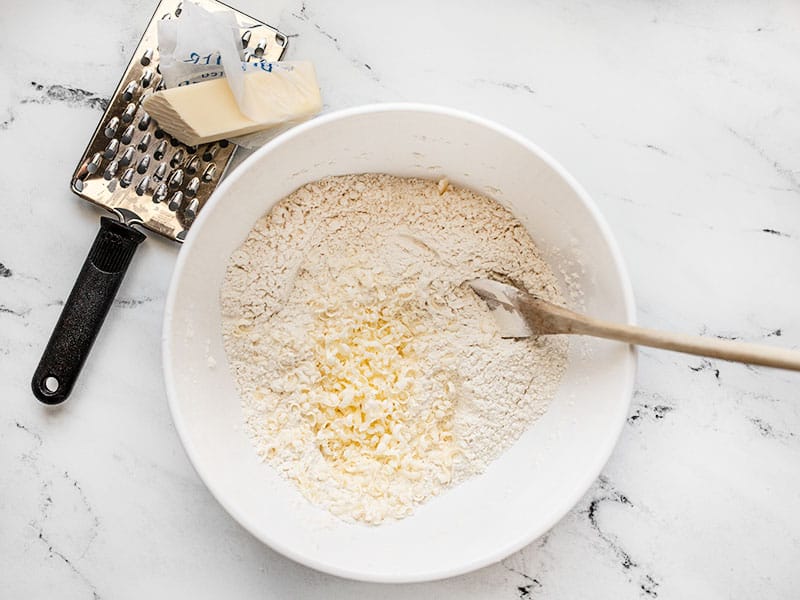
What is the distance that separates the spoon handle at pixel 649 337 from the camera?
95 centimetres

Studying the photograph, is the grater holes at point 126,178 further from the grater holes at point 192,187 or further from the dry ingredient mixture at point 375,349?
the dry ingredient mixture at point 375,349

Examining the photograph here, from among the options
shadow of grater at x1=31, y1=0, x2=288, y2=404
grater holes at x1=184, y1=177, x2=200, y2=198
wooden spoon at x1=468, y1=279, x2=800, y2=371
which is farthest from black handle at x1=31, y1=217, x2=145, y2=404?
wooden spoon at x1=468, y1=279, x2=800, y2=371

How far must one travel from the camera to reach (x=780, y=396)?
1.26 meters

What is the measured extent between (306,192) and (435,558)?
2.09 feet

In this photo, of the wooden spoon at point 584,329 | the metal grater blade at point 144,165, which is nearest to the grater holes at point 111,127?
the metal grater blade at point 144,165

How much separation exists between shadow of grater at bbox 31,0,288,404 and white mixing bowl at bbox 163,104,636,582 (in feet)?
0.45

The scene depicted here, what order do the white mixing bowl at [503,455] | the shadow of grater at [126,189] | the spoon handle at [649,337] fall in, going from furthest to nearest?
the shadow of grater at [126,189] < the white mixing bowl at [503,455] < the spoon handle at [649,337]

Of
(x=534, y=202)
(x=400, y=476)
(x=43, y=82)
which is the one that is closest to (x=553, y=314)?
(x=534, y=202)

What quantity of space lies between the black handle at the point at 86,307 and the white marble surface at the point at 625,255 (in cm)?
4

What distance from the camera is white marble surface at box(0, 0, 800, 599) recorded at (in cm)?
123

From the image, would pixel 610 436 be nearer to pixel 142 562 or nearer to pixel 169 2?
pixel 142 562

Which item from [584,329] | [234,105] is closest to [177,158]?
[234,105]

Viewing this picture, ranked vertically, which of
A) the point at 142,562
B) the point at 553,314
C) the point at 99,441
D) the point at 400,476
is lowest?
the point at 142,562

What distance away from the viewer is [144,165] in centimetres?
120
